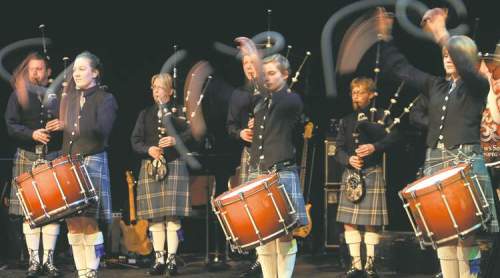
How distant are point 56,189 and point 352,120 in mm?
2421

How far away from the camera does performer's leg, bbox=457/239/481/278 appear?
4.43 meters

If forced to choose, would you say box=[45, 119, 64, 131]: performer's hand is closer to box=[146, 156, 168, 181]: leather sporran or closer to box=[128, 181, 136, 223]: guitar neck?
box=[146, 156, 168, 181]: leather sporran

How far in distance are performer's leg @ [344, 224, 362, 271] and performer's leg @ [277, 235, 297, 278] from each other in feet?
4.13

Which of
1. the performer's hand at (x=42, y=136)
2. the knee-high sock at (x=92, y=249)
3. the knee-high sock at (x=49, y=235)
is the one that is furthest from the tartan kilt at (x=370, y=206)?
the performer's hand at (x=42, y=136)

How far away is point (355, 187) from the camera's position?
243 inches

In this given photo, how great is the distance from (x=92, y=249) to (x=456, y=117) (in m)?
2.39

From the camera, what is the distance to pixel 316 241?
773 centimetres

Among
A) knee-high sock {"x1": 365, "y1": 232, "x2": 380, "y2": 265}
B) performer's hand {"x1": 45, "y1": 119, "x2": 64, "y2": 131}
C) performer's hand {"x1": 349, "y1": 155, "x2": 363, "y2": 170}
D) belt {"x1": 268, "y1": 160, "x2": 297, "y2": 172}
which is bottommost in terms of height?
knee-high sock {"x1": 365, "y1": 232, "x2": 380, "y2": 265}

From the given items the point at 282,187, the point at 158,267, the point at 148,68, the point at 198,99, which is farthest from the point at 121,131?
the point at 282,187

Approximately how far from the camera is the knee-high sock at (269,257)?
5000 millimetres

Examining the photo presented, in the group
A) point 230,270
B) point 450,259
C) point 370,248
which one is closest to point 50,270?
point 230,270

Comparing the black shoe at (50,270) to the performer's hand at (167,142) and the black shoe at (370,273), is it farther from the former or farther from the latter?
the black shoe at (370,273)

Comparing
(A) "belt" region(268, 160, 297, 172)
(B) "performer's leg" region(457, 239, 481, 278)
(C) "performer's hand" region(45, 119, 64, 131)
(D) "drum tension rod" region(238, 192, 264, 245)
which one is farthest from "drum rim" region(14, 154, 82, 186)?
(B) "performer's leg" region(457, 239, 481, 278)

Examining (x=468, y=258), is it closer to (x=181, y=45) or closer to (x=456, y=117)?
(x=456, y=117)
